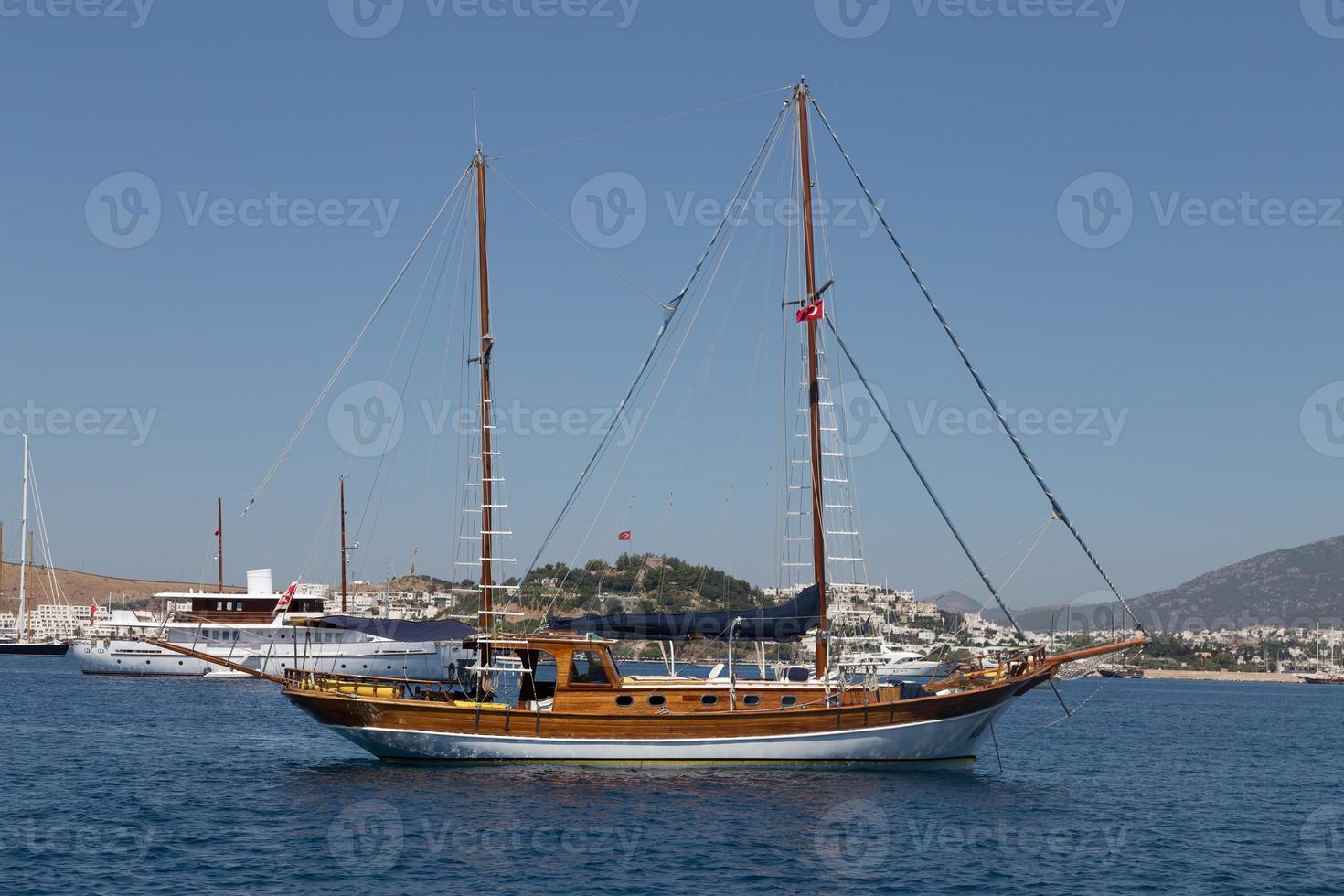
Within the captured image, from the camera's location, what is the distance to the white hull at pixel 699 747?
1403 inches

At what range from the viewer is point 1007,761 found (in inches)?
1754

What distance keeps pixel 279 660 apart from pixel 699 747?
59798 millimetres

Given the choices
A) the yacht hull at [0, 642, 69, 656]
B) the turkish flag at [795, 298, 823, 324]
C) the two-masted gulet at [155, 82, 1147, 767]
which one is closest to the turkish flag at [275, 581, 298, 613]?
the two-masted gulet at [155, 82, 1147, 767]

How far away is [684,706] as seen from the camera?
35.8 m

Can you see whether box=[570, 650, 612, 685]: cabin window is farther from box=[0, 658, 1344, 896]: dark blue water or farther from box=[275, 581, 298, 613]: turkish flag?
box=[275, 581, 298, 613]: turkish flag

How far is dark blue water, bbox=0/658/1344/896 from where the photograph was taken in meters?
23.9

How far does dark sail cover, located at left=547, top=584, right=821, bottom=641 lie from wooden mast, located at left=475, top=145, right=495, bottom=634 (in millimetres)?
3832

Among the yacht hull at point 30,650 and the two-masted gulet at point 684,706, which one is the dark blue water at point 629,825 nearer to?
the two-masted gulet at point 684,706

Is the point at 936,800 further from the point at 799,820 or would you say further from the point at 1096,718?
the point at 1096,718

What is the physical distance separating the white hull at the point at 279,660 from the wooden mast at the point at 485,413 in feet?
152

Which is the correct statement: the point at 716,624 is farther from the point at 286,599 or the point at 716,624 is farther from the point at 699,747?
the point at 286,599

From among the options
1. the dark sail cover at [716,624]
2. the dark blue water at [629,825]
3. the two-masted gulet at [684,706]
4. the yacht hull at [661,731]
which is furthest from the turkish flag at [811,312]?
the dark blue water at [629,825]

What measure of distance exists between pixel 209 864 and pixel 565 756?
43.5ft

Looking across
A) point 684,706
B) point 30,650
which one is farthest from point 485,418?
point 30,650
